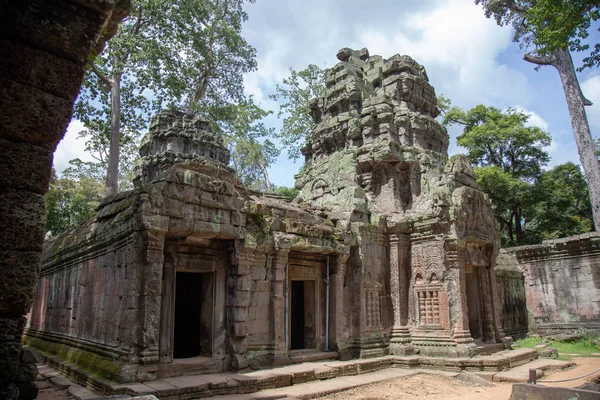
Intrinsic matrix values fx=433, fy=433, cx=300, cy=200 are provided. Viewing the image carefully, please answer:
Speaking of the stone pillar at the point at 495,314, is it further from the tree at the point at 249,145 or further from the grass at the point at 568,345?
the tree at the point at 249,145

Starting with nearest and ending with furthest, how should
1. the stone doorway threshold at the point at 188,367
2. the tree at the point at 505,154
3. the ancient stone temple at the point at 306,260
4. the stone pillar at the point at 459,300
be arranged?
the stone doorway threshold at the point at 188,367 < the ancient stone temple at the point at 306,260 < the stone pillar at the point at 459,300 < the tree at the point at 505,154

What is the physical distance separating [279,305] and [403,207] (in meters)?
5.39

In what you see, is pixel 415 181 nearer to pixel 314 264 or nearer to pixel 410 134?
pixel 410 134

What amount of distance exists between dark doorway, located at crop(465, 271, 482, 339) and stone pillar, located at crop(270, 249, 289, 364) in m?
6.32

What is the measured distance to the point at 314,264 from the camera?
10.8 metres

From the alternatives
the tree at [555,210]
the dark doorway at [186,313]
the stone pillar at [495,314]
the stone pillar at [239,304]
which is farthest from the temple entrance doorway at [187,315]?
the tree at [555,210]

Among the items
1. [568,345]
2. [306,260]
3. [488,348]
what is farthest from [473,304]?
[306,260]

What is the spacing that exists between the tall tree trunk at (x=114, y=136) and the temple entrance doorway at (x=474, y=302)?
1342cm

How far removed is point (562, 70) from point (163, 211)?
73.2ft

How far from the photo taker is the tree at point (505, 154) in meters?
25.0

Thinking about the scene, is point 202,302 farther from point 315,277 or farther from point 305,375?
point 315,277

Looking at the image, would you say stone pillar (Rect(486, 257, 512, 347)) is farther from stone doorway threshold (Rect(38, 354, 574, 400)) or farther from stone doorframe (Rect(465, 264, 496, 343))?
stone doorway threshold (Rect(38, 354, 574, 400))

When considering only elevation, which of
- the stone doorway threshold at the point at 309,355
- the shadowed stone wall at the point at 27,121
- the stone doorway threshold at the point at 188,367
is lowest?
the stone doorway threshold at the point at 309,355

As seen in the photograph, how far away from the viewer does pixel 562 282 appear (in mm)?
17375
